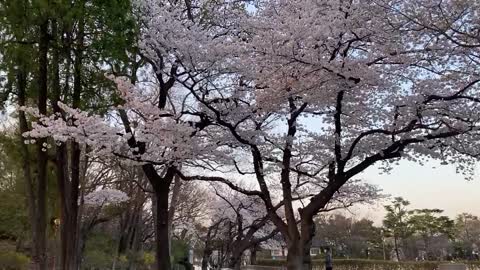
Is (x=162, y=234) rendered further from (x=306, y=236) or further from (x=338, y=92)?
(x=338, y=92)

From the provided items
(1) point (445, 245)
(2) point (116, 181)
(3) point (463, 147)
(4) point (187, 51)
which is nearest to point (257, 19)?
(4) point (187, 51)

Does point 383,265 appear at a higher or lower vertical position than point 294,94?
lower

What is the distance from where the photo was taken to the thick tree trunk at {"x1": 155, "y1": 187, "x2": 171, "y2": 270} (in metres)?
10.3

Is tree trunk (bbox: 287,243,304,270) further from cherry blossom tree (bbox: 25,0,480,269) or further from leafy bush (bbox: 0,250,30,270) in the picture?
leafy bush (bbox: 0,250,30,270)

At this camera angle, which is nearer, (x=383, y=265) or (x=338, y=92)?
(x=338, y=92)

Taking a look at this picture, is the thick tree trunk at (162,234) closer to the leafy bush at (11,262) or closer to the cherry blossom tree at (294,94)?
the cherry blossom tree at (294,94)

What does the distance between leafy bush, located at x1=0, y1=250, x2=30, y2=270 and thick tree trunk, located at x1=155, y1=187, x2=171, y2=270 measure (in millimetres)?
8659

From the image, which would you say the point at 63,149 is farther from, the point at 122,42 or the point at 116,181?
the point at 116,181

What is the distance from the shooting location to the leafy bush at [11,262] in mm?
16578

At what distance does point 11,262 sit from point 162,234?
9275 millimetres

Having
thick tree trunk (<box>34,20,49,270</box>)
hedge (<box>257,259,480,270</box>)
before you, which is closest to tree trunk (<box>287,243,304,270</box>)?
thick tree trunk (<box>34,20,49,270</box>)

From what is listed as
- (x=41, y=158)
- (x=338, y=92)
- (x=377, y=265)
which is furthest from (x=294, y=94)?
(x=377, y=265)

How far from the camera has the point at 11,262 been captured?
16797 mm

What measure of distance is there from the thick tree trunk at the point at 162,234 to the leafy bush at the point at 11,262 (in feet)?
28.4
